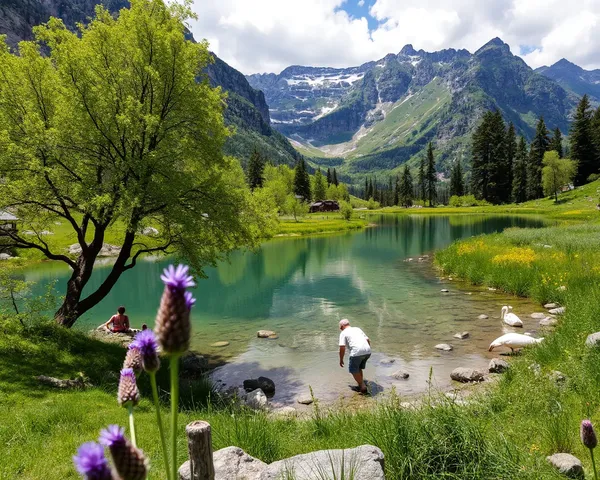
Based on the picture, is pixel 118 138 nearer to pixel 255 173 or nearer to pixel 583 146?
pixel 255 173

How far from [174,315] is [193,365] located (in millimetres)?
15285

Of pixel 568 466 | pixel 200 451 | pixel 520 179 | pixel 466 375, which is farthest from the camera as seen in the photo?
pixel 520 179

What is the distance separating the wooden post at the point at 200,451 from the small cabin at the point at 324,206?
487 ft

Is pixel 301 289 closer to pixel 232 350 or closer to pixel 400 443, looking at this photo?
pixel 232 350

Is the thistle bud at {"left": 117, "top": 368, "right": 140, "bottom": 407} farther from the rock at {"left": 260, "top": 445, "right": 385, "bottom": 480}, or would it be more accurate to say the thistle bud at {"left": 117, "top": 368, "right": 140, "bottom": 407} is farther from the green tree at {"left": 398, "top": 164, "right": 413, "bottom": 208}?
the green tree at {"left": 398, "top": 164, "right": 413, "bottom": 208}

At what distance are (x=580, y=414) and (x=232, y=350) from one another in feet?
45.3

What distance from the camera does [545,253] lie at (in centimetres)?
2666

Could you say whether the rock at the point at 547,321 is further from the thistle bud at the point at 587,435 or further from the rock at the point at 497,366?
the thistle bud at the point at 587,435

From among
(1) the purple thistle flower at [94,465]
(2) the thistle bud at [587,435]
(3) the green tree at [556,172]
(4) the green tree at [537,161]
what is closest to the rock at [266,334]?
(2) the thistle bud at [587,435]

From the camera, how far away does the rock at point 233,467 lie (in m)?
5.25

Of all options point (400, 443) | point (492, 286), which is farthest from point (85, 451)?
point (492, 286)

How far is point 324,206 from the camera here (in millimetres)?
156375

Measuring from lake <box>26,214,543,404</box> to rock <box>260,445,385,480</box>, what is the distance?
7.85 meters

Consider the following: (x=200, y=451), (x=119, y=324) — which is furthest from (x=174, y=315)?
(x=119, y=324)
